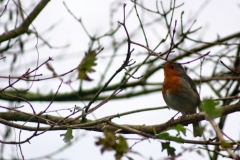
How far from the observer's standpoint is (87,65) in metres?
3.27

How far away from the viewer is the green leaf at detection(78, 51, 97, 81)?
3.24 metres

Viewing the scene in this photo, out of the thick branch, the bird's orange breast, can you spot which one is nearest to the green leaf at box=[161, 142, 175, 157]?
the thick branch

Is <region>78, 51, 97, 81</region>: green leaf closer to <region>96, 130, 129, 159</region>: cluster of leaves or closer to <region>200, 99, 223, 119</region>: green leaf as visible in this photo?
<region>96, 130, 129, 159</region>: cluster of leaves

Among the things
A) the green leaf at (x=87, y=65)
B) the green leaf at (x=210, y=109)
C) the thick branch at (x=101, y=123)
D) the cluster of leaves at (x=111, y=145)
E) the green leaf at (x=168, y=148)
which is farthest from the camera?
the thick branch at (x=101, y=123)

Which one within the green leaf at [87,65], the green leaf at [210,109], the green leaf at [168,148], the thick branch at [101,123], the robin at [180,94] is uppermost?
the robin at [180,94]

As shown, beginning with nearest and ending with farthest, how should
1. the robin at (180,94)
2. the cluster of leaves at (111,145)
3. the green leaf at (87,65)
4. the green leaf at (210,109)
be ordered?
the green leaf at (210,109), the cluster of leaves at (111,145), the green leaf at (87,65), the robin at (180,94)

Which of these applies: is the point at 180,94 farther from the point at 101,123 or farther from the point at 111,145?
the point at 111,145

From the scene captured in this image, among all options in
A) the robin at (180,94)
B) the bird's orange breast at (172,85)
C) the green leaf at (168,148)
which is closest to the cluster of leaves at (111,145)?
the green leaf at (168,148)

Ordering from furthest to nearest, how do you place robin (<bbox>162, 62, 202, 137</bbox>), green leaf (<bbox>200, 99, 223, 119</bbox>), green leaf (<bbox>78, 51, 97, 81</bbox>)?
robin (<bbox>162, 62, 202, 137</bbox>) → green leaf (<bbox>78, 51, 97, 81</bbox>) → green leaf (<bbox>200, 99, 223, 119</bbox>)

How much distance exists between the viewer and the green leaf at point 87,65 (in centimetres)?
324

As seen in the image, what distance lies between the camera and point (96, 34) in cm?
654

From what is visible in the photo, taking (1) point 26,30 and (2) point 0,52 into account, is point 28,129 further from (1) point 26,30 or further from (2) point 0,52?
(2) point 0,52

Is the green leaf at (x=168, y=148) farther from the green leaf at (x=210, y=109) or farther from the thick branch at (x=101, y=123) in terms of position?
the green leaf at (x=210, y=109)

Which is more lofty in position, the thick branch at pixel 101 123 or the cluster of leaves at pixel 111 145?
the thick branch at pixel 101 123
